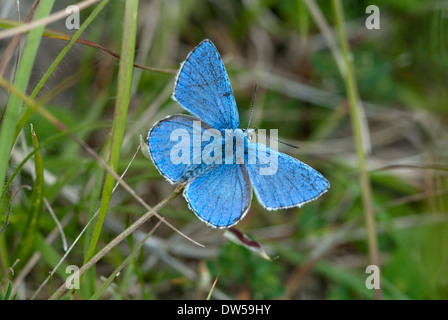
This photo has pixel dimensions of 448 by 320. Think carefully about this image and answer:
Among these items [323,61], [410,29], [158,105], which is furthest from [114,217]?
[410,29]

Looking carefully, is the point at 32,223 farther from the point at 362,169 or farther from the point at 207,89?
the point at 362,169

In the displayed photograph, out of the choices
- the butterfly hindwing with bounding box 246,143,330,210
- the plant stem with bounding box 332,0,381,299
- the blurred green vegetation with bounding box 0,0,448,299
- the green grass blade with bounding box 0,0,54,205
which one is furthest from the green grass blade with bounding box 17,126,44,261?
the plant stem with bounding box 332,0,381,299

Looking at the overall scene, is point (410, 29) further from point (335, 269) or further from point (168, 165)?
point (168, 165)

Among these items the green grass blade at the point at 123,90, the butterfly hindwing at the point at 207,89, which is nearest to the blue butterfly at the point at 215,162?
the butterfly hindwing at the point at 207,89

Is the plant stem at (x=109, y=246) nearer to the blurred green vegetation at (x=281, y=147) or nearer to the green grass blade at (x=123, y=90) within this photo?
the green grass blade at (x=123, y=90)

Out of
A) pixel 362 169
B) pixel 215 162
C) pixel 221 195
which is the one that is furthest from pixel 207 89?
pixel 362 169

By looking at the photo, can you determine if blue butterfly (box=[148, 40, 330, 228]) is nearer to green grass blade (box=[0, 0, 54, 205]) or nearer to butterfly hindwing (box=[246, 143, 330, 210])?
butterfly hindwing (box=[246, 143, 330, 210])
